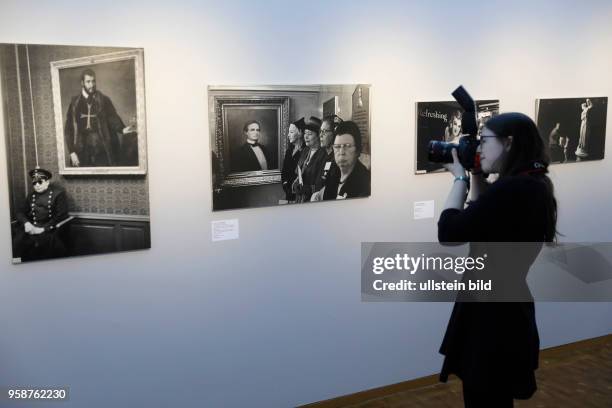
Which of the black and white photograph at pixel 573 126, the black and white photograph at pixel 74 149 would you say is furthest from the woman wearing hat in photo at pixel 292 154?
the black and white photograph at pixel 573 126

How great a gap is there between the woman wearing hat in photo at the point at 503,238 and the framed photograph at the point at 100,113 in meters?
1.69

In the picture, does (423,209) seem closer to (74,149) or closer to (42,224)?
(74,149)

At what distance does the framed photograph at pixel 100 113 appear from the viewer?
9.90ft

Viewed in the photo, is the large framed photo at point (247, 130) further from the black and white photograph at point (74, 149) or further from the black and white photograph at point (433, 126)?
the black and white photograph at point (433, 126)

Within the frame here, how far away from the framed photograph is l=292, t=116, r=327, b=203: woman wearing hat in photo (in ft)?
3.15

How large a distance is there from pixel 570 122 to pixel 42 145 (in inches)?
150

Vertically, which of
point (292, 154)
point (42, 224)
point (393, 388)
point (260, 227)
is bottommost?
point (393, 388)

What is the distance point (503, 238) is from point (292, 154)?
1656 millimetres

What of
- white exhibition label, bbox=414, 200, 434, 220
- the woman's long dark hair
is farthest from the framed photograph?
white exhibition label, bbox=414, 200, 434, 220

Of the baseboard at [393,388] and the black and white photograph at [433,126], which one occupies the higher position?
the black and white photograph at [433,126]

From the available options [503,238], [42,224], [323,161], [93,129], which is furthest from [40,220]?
[503,238]

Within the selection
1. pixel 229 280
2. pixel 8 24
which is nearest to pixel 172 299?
pixel 229 280

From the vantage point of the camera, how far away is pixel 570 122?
4758mm

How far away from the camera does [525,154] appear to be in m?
2.39
